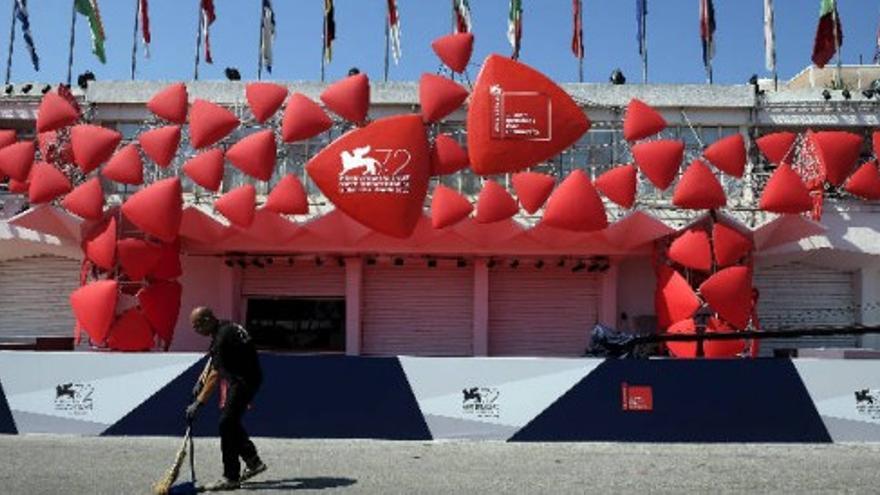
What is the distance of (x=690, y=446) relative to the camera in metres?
11.8

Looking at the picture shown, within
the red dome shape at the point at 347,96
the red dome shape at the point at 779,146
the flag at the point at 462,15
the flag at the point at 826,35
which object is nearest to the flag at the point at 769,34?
the flag at the point at 826,35

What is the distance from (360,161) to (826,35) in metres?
15.3

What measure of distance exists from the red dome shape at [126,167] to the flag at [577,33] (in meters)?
14.4

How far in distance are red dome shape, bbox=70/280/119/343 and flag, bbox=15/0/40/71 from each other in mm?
10676

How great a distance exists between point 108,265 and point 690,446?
1484 centimetres

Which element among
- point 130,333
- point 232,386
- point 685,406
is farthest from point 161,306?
point 685,406

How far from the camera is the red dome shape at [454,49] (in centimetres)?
2109

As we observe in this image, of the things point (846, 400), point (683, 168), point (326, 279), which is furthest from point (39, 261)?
point (846, 400)

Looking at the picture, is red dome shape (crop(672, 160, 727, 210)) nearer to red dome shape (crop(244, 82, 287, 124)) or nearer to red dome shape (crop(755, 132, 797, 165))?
red dome shape (crop(755, 132, 797, 165))

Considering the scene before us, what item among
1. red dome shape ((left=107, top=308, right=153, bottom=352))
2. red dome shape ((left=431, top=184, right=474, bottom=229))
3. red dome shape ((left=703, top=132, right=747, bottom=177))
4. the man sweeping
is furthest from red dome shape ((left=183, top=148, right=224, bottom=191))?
red dome shape ((left=703, top=132, right=747, bottom=177))

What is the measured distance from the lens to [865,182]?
2106 centimetres

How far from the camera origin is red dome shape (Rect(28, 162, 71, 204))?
20.2 m

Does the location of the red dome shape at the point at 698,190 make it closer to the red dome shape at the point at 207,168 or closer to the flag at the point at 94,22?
the red dome shape at the point at 207,168

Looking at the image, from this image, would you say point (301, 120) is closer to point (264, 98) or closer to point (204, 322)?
point (264, 98)
